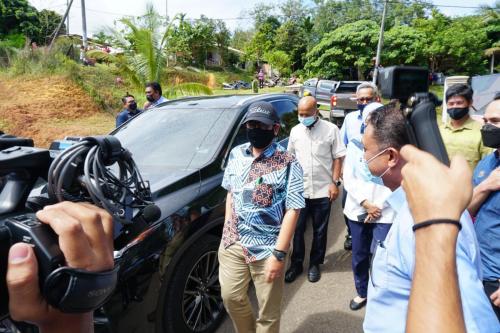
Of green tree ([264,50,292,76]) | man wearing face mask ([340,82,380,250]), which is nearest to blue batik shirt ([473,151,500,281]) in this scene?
man wearing face mask ([340,82,380,250])

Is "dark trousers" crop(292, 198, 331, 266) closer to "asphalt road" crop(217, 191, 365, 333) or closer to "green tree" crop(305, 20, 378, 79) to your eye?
"asphalt road" crop(217, 191, 365, 333)

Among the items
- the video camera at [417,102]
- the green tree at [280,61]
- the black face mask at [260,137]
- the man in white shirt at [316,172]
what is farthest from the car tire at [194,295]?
the green tree at [280,61]

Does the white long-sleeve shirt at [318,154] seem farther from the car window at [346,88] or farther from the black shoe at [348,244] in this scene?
the car window at [346,88]

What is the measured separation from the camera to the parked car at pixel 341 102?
1302 cm

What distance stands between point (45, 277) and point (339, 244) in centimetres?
390

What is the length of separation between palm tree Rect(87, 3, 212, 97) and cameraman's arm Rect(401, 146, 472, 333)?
842 cm

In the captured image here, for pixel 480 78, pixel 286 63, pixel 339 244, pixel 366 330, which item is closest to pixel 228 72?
pixel 286 63

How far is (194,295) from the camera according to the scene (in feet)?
8.05

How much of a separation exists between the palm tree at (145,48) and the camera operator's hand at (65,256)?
8.29 metres

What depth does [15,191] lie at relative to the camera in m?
0.82

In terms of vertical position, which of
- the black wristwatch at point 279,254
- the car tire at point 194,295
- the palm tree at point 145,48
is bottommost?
the car tire at point 194,295

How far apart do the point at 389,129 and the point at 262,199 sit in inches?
33.9

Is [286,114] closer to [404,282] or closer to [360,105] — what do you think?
[360,105]

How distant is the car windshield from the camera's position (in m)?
2.90
